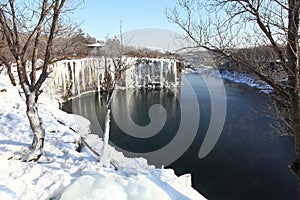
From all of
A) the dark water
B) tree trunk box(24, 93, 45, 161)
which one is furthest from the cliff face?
tree trunk box(24, 93, 45, 161)

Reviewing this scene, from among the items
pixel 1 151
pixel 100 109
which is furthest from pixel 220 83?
pixel 1 151

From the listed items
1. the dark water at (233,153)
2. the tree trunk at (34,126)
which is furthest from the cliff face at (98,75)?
the tree trunk at (34,126)

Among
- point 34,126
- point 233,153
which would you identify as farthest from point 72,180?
point 233,153

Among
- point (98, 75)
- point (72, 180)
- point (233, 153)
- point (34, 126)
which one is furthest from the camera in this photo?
point (98, 75)

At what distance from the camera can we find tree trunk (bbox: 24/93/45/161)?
288cm

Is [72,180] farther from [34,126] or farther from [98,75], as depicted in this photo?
[98,75]

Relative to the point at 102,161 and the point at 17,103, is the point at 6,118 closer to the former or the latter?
the point at 17,103

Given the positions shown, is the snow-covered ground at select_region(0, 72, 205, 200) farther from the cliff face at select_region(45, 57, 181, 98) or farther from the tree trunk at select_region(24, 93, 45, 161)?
the cliff face at select_region(45, 57, 181, 98)

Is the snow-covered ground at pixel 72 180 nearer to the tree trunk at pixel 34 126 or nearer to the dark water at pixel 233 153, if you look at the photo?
the tree trunk at pixel 34 126

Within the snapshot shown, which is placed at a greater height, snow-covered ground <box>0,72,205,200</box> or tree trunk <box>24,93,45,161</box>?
tree trunk <box>24,93,45,161</box>

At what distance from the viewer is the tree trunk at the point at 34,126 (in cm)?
288

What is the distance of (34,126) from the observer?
2967 millimetres

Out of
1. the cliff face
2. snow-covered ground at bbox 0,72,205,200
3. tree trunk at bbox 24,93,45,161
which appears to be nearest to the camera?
snow-covered ground at bbox 0,72,205,200

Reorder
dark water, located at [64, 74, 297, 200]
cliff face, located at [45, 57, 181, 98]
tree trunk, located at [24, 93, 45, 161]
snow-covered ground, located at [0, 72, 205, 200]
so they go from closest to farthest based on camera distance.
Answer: snow-covered ground, located at [0, 72, 205, 200]
tree trunk, located at [24, 93, 45, 161]
dark water, located at [64, 74, 297, 200]
cliff face, located at [45, 57, 181, 98]
